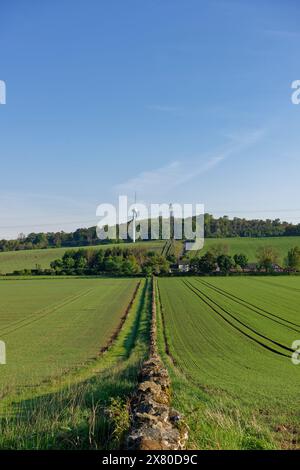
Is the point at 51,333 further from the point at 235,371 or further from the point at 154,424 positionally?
the point at 154,424

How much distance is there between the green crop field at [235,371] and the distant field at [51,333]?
5245mm

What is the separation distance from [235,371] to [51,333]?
59.6 ft

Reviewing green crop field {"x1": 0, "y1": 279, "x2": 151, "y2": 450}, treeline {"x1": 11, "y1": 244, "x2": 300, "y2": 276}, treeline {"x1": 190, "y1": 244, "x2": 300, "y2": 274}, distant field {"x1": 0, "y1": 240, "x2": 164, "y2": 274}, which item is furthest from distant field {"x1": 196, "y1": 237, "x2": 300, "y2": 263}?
green crop field {"x1": 0, "y1": 279, "x2": 151, "y2": 450}

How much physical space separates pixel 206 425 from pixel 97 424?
237 cm

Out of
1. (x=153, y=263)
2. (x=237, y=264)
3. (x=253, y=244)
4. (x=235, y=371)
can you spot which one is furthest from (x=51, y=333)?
(x=253, y=244)

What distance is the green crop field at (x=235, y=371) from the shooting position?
9.28 meters

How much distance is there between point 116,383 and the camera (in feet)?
44.9

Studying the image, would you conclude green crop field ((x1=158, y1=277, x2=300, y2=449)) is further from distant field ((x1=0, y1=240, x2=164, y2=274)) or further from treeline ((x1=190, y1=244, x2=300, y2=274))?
distant field ((x1=0, y1=240, x2=164, y2=274))

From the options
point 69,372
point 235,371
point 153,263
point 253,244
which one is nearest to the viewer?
point 235,371

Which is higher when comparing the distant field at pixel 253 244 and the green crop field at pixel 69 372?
the distant field at pixel 253 244

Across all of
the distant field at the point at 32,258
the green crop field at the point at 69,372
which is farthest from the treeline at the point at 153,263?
the green crop field at the point at 69,372

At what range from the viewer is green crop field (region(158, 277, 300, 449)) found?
9.28 m

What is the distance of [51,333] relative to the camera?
3291 cm

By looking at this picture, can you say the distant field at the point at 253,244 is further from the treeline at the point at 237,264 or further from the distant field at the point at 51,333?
the distant field at the point at 51,333
